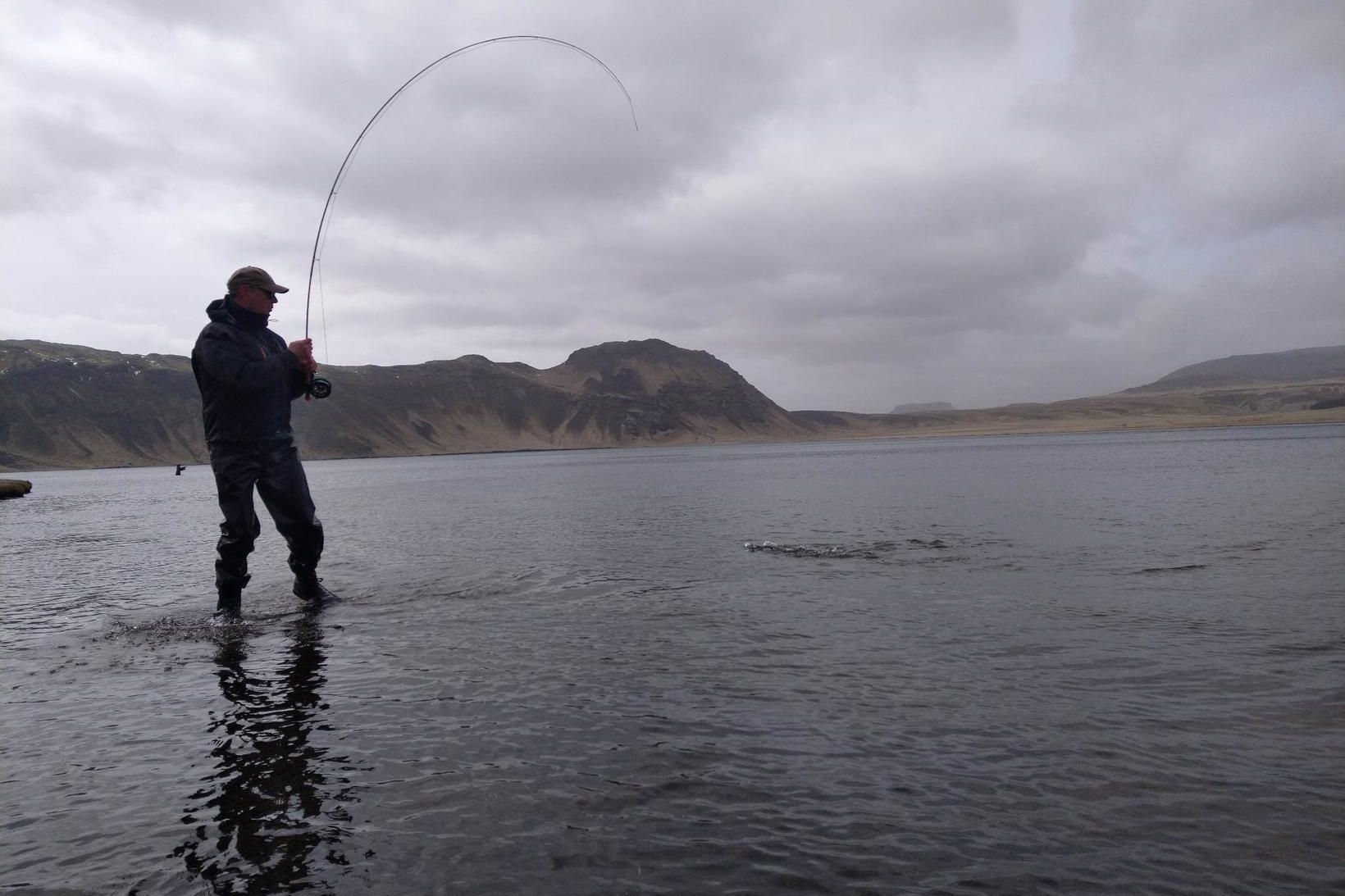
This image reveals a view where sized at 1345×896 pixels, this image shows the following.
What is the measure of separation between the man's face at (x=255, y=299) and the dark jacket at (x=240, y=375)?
0.09m

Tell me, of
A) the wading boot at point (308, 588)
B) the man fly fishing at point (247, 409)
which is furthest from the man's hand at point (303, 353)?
the wading boot at point (308, 588)

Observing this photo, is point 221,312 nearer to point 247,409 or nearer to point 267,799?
point 247,409

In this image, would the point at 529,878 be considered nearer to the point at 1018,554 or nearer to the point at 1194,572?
the point at 1194,572

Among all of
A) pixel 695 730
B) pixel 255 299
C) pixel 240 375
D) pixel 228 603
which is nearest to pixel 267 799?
pixel 695 730

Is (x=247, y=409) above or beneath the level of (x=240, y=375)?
beneath

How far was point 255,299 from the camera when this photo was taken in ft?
38.0

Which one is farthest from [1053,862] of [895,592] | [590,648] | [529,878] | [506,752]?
[895,592]

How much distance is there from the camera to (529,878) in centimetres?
487

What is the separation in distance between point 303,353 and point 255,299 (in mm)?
993

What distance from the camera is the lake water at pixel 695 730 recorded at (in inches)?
199

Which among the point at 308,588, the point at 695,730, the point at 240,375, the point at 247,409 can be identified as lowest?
the point at 695,730

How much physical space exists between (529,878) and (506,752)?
214 centimetres

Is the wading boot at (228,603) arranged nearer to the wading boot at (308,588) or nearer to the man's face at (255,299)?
the wading boot at (308,588)

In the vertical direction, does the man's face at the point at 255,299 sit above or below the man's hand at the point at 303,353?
above
